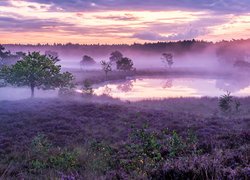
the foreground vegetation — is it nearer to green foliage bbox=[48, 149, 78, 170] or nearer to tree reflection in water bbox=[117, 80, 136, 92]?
green foliage bbox=[48, 149, 78, 170]

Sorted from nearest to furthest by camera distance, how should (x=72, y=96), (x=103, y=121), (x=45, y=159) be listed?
(x=45, y=159), (x=103, y=121), (x=72, y=96)

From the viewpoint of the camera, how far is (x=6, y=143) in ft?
68.8

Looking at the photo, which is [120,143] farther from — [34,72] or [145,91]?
[145,91]

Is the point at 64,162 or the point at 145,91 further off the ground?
the point at 64,162

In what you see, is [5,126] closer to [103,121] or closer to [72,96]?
[103,121]

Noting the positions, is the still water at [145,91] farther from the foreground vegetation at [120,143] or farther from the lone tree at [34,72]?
the foreground vegetation at [120,143]

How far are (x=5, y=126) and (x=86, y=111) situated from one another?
10178mm

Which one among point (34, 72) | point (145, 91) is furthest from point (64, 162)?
point (145, 91)

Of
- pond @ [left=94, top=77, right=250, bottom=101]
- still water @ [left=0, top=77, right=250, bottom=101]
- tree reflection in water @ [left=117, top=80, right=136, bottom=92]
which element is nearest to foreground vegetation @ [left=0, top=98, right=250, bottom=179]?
pond @ [left=94, top=77, right=250, bottom=101]

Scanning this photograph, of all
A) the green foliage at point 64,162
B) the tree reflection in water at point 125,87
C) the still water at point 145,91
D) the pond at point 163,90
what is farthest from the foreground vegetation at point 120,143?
the tree reflection in water at point 125,87

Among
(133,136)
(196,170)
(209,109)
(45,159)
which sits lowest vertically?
(209,109)

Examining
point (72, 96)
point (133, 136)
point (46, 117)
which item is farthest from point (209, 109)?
point (133, 136)

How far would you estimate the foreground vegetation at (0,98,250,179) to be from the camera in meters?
6.29

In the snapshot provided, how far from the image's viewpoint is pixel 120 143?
16688 mm
